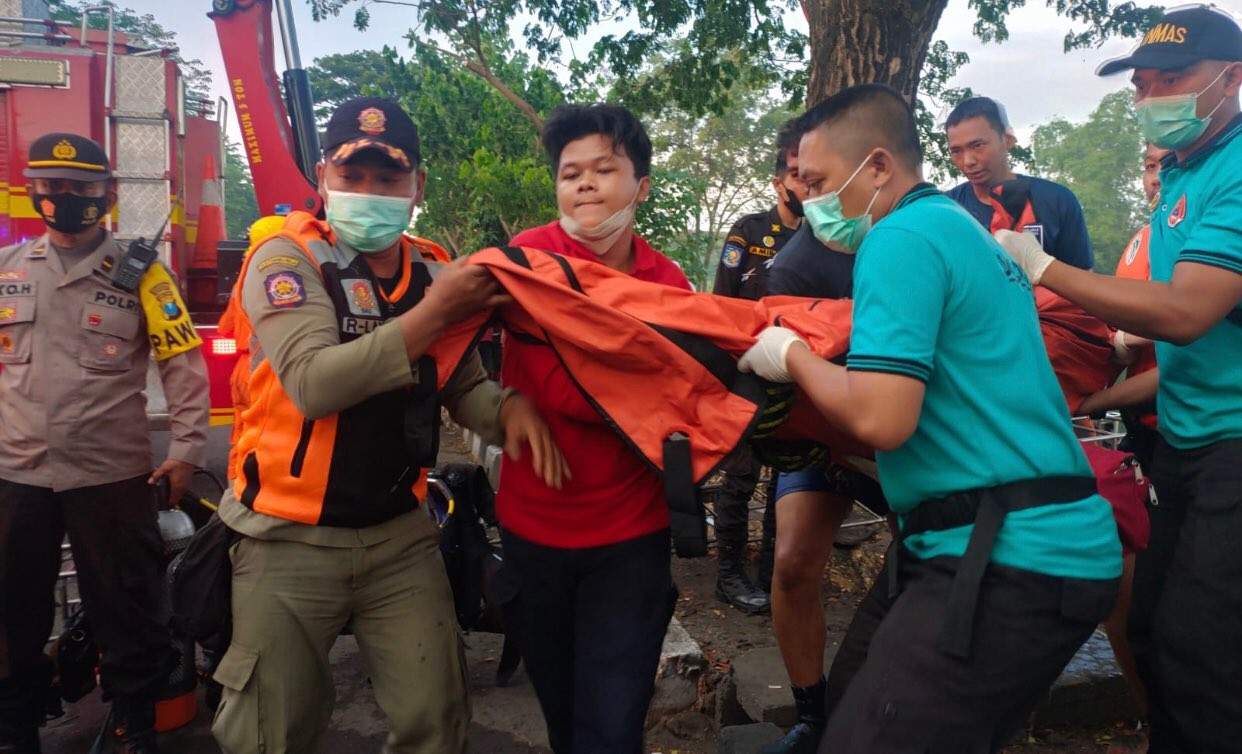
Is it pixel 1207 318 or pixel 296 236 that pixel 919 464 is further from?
pixel 296 236

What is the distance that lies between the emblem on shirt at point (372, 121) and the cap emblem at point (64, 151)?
1.66 metres

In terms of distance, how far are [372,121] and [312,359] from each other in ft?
2.25

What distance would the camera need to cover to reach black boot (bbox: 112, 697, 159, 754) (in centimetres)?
319

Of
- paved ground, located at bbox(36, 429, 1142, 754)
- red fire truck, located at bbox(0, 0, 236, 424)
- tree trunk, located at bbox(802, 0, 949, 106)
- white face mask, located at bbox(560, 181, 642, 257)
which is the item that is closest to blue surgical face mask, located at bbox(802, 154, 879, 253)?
white face mask, located at bbox(560, 181, 642, 257)

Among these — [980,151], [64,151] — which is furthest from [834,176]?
[64,151]

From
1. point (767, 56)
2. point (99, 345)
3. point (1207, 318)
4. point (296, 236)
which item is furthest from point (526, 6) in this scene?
point (1207, 318)

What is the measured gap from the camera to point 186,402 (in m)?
3.33

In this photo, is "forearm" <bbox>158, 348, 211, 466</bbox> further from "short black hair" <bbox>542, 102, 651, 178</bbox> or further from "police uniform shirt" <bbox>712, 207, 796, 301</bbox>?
"police uniform shirt" <bbox>712, 207, 796, 301</bbox>

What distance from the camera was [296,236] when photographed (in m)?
2.16

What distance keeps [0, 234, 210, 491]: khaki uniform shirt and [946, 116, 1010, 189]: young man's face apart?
3357 mm

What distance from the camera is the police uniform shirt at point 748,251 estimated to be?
4539 mm

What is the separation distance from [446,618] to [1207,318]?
2041 mm

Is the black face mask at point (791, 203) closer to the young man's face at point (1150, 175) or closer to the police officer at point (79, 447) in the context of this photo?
the young man's face at point (1150, 175)

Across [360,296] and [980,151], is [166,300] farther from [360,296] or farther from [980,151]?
[980,151]
